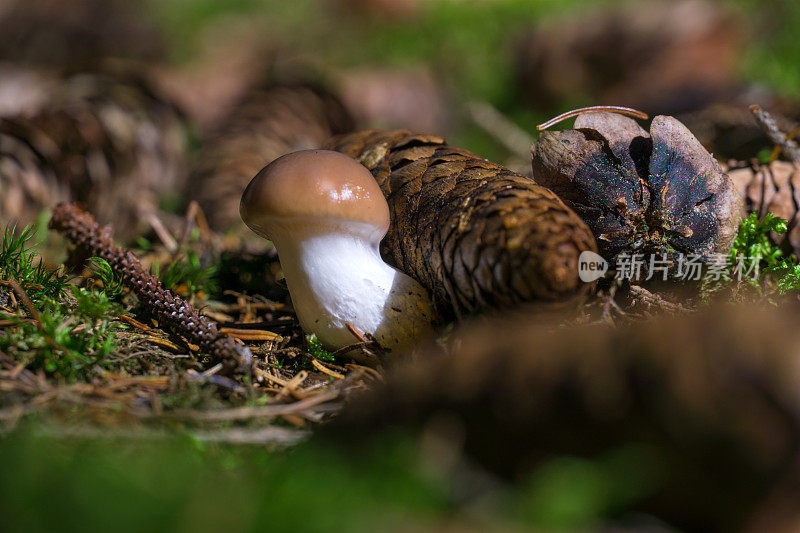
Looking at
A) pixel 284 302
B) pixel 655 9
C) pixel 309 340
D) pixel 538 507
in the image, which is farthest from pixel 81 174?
pixel 655 9

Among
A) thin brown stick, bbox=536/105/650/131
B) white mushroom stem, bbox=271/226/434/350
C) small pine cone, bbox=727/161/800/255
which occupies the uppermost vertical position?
thin brown stick, bbox=536/105/650/131

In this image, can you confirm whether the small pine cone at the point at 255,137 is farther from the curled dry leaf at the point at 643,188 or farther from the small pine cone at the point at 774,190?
the small pine cone at the point at 774,190

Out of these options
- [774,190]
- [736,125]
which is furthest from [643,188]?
[736,125]

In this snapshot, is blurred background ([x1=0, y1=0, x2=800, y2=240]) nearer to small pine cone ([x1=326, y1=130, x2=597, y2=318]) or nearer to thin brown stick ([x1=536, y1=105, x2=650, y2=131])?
thin brown stick ([x1=536, y1=105, x2=650, y2=131])

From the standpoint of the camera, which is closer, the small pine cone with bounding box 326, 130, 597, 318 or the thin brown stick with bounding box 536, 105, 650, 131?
the small pine cone with bounding box 326, 130, 597, 318

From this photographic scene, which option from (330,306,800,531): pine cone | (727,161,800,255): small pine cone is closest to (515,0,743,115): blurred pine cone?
(727,161,800,255): small pine cone
